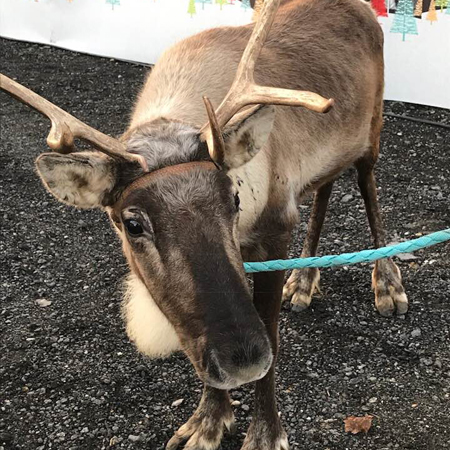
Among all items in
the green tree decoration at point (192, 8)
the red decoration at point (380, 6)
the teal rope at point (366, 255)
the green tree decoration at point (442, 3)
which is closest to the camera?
the teal rope at point (366, 255)

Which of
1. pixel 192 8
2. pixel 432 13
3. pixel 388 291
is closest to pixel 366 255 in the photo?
pixel 388 291

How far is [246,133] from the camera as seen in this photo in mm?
2605

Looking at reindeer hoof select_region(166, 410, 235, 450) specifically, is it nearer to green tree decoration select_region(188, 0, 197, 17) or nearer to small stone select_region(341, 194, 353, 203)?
small stone select_region(341, 194, 353, 203)

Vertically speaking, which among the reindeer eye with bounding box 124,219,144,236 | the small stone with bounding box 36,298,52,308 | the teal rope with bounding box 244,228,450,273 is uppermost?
the reindeer eye with bounding box 124,219,144,236

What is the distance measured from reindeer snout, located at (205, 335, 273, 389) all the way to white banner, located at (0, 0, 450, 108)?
4859 millimetres

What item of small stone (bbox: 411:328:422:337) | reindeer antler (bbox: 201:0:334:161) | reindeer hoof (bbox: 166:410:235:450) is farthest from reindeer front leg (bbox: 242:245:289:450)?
small stone (bbox: 411:328:422:337)

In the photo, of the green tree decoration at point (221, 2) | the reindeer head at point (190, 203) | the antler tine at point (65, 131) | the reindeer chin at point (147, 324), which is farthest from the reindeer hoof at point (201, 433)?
the green tree decoration at point (221, 2)

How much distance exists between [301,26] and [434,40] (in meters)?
3.15

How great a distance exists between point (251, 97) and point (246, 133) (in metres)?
0.13

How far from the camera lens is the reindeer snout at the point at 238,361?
7.09 ft

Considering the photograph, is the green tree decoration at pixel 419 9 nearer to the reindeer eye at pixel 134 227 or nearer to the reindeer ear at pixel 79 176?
the reindeer ear at pixel 79 176

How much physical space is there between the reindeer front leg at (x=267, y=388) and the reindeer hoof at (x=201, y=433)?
14 centimetres

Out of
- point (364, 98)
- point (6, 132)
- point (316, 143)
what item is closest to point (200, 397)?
point (316, 143)

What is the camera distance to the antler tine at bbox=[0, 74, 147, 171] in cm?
239
